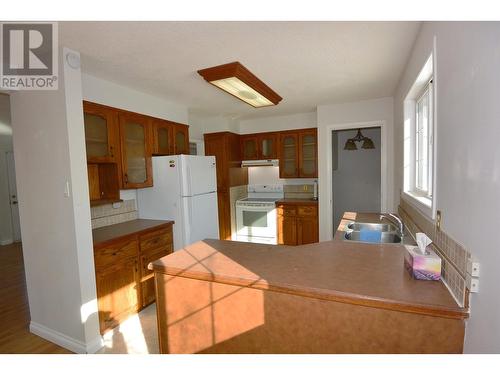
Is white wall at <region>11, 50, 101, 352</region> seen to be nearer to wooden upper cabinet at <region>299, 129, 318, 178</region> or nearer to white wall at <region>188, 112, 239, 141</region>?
white wall at <region>188, 112, 239, 141</region>

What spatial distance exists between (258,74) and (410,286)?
2.05 meters

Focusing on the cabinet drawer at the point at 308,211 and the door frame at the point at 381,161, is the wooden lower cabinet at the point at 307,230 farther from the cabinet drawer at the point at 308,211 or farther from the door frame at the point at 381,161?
the door frame at the point at 381,161

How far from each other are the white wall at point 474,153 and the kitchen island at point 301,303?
5.1 inches

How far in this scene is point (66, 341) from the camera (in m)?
2.05

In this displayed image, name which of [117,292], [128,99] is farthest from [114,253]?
[128,99]

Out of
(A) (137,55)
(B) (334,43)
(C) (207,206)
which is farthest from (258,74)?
(C) (207,206)

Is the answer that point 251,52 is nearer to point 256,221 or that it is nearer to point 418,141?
point 418,141

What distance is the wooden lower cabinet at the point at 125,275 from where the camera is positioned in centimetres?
214

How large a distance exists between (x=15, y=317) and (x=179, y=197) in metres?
1.91

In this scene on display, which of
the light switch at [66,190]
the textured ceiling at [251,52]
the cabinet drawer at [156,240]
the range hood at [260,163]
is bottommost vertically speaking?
the cabinet drawer at [156,240]

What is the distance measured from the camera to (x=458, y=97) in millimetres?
1013

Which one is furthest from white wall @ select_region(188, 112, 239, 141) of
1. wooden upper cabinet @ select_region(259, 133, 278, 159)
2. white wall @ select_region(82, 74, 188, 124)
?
white wall @ select_region(82, 74, 188, 124)

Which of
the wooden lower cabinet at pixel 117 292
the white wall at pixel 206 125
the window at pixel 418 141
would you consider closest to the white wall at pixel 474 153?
the window at pixel 418 141
